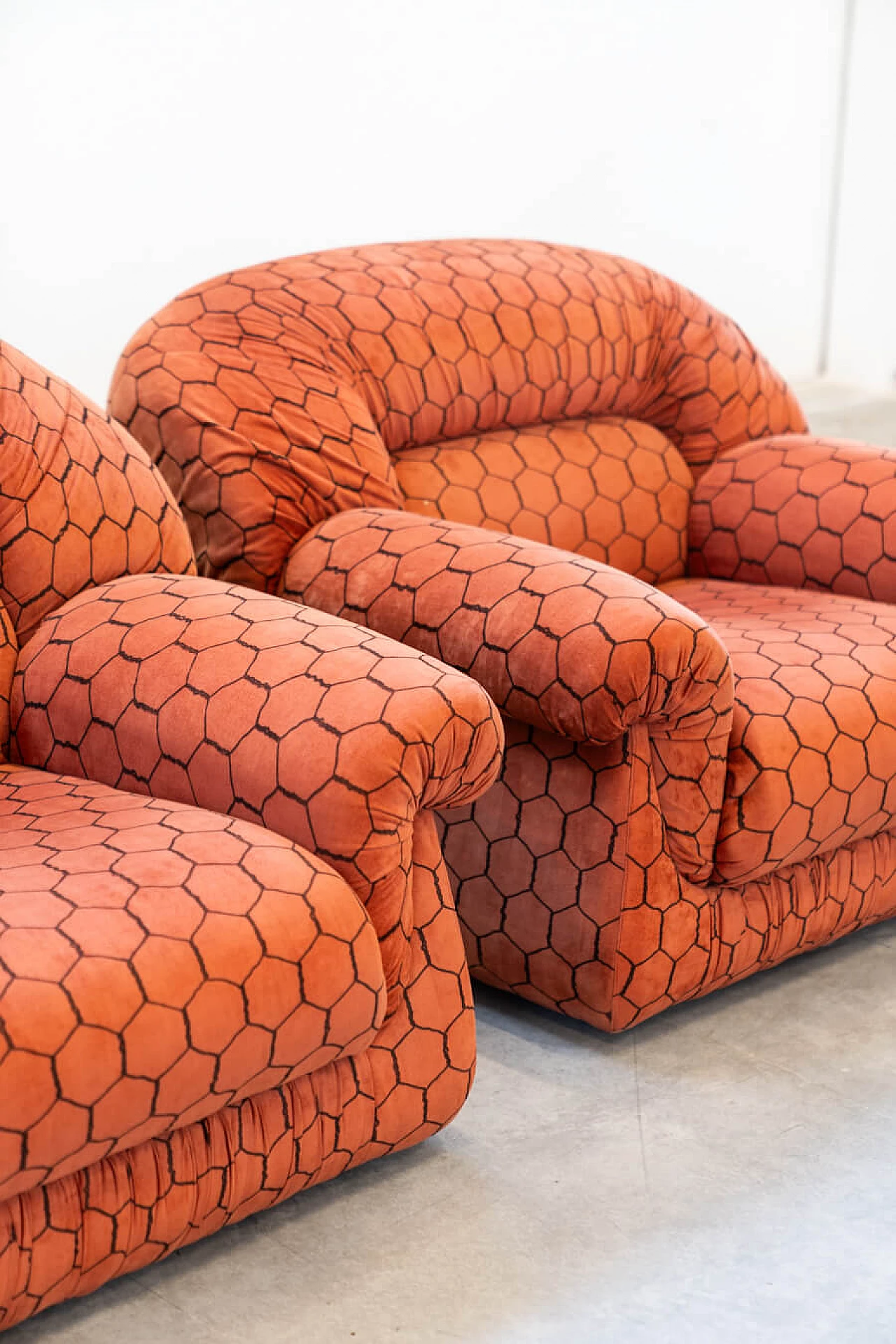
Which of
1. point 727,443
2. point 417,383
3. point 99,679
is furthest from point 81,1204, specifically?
point 727,443

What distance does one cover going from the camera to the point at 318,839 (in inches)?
67.2

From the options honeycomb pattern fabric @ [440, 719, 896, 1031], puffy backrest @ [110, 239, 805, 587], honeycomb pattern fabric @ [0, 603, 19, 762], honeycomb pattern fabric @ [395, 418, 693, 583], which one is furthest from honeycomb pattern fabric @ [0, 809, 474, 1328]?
honeycomb pattern fabric @ [395, 418, 693, 583]

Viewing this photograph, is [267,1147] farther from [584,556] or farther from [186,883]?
[584,556]

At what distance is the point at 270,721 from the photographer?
175 cm

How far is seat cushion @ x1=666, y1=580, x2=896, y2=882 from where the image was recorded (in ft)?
6.96

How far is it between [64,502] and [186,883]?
2.16ft

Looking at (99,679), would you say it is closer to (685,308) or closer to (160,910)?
(160,910)

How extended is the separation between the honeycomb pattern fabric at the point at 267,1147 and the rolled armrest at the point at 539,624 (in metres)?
0.27

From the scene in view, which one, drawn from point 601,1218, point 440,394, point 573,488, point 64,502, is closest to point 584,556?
point 573,488

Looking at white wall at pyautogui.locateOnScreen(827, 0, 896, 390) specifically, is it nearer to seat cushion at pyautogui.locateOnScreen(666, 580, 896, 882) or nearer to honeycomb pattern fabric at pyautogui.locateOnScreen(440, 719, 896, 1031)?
seat cushion at pyautogui.locateOnScreen(666, 580, 896, 882)

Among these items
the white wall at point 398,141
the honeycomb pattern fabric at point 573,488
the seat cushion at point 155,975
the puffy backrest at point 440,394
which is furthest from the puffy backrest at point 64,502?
the white wall at point 398,141

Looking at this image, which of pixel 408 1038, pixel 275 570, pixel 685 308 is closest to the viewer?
pixel 408 1038

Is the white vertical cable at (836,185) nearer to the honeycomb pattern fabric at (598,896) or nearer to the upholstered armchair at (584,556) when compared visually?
the upholstered armchair at (584,556)

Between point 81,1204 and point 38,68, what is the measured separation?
1863 millimetres
